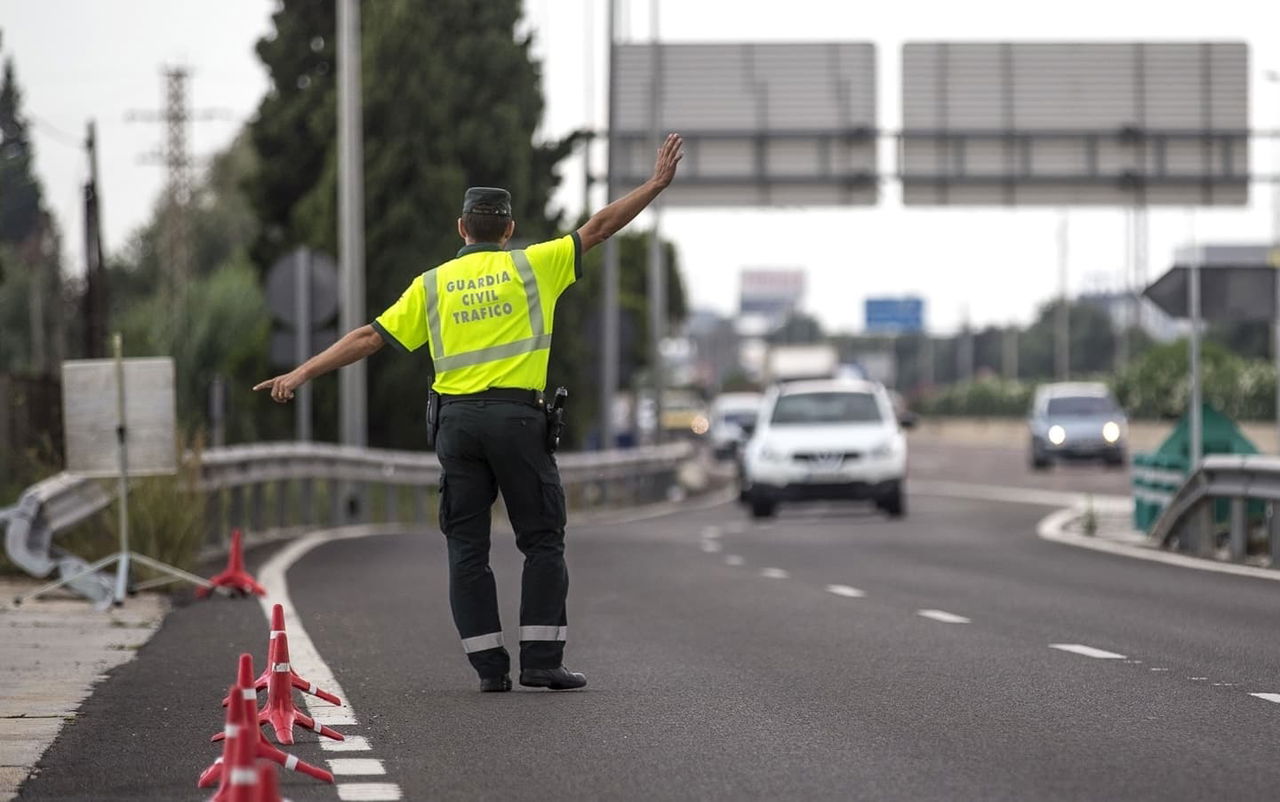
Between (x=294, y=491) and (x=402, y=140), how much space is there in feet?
30.2

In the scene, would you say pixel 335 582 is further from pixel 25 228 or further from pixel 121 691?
pixel 25 228

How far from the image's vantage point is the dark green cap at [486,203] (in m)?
9.92

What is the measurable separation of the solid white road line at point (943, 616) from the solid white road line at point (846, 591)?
1345 millimetres

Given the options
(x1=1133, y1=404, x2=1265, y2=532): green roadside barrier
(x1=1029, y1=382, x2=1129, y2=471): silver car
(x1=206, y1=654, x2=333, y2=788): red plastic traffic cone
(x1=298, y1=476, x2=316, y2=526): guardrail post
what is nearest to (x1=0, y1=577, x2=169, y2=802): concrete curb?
(x1=206, y1=654, x2=333, y2=788): red plastic traffic cone

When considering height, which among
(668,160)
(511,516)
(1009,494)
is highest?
(668,160)

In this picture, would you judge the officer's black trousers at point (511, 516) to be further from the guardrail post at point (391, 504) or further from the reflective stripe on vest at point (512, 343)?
the guardrail post at point (391, 504)

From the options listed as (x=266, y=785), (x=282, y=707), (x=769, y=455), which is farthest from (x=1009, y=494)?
Answer: (x=266, y=785)

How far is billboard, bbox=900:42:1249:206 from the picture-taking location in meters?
42.6

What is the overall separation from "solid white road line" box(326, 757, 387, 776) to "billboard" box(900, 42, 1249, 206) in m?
35.3

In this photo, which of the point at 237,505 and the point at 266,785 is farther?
the point at 237,505

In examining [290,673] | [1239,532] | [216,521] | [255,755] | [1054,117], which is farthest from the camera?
[1054,117]

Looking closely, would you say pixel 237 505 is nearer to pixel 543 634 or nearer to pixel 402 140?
pixel 543 634

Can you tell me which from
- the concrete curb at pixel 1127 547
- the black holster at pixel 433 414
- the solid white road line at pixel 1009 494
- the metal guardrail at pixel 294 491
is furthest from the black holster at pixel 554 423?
the solid white road line at pixel 1009 494

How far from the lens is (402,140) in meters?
34.5
